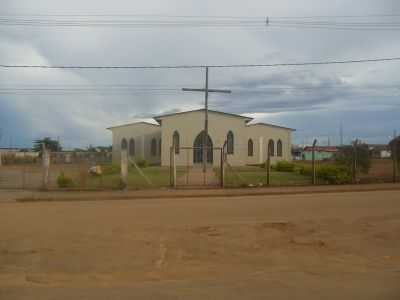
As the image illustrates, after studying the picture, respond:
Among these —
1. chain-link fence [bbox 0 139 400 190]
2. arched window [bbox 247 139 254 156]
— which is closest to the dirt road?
chain-link fence [bbox 0 139 400 190]

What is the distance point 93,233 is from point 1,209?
6.19 meters

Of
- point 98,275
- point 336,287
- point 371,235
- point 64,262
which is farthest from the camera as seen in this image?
point 371,235

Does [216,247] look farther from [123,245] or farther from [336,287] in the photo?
[336,287]

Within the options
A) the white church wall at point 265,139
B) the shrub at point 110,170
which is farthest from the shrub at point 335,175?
the white church wall at point 265,139

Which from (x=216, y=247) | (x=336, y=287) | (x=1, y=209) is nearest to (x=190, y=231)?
(x=216, y=247)

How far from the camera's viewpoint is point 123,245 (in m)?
9.59

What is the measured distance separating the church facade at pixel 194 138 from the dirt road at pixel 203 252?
103 ft

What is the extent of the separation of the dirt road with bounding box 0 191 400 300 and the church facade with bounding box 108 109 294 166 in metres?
31.5

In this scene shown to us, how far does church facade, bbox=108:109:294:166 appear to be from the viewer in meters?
47.6

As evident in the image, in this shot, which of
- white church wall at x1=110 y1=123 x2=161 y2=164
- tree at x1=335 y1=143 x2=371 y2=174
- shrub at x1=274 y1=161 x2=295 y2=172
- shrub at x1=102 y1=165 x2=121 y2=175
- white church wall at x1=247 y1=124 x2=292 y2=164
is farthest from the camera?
white church wall at x1=247 y1=124 x2=292 y2=164

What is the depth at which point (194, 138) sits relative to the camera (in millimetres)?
47938

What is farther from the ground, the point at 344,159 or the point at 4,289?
the point at 344,159

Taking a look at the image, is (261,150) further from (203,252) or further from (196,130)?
(203,252)

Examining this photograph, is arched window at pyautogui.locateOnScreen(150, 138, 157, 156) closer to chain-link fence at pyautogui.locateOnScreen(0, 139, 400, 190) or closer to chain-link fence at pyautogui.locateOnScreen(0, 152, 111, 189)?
chain-link fence at pyautogui.locateOnScreen(0, 139, 400, 190)
